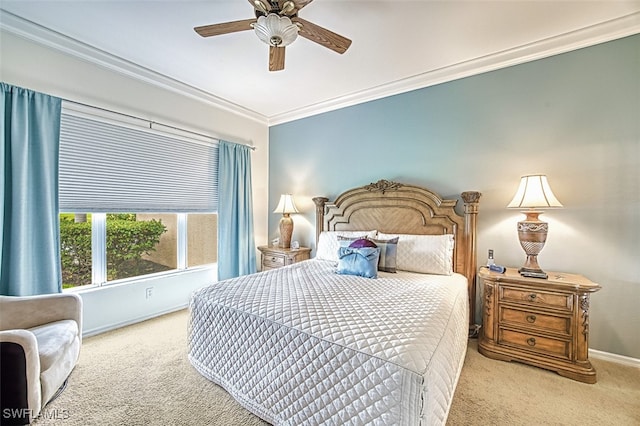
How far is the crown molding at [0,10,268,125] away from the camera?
2186 millimetres

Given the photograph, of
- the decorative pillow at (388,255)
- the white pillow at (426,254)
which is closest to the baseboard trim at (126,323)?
the decorative pillow at (388,255)

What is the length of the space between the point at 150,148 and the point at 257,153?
160 cm

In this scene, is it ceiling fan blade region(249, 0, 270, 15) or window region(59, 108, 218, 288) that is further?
window region(59, 108, 218, 288)

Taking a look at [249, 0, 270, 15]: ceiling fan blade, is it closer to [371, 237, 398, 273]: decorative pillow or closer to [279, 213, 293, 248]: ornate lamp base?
[371, 237, 398, 273]: decorative pillow

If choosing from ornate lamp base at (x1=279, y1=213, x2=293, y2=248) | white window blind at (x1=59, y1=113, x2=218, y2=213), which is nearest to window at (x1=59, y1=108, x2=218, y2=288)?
white window blind at (x1=59, y1=113, x2=218, y2=213)

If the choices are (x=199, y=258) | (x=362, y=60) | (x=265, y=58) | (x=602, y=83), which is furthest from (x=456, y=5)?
(x=199, y=258)

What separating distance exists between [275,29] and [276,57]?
1.33 ft

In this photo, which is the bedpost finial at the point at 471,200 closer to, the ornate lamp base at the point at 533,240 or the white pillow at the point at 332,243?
the ornate lamp base at the point at 533,240

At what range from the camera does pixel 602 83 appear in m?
2.29

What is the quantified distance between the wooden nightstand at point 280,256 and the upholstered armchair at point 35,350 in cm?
209

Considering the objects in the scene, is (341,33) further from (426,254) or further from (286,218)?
A: (286,218)

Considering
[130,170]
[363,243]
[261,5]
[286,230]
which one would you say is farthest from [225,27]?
[286,230]

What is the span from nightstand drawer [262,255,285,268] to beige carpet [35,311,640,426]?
1.59 m

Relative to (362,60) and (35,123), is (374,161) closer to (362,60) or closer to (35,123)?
(362,60)
